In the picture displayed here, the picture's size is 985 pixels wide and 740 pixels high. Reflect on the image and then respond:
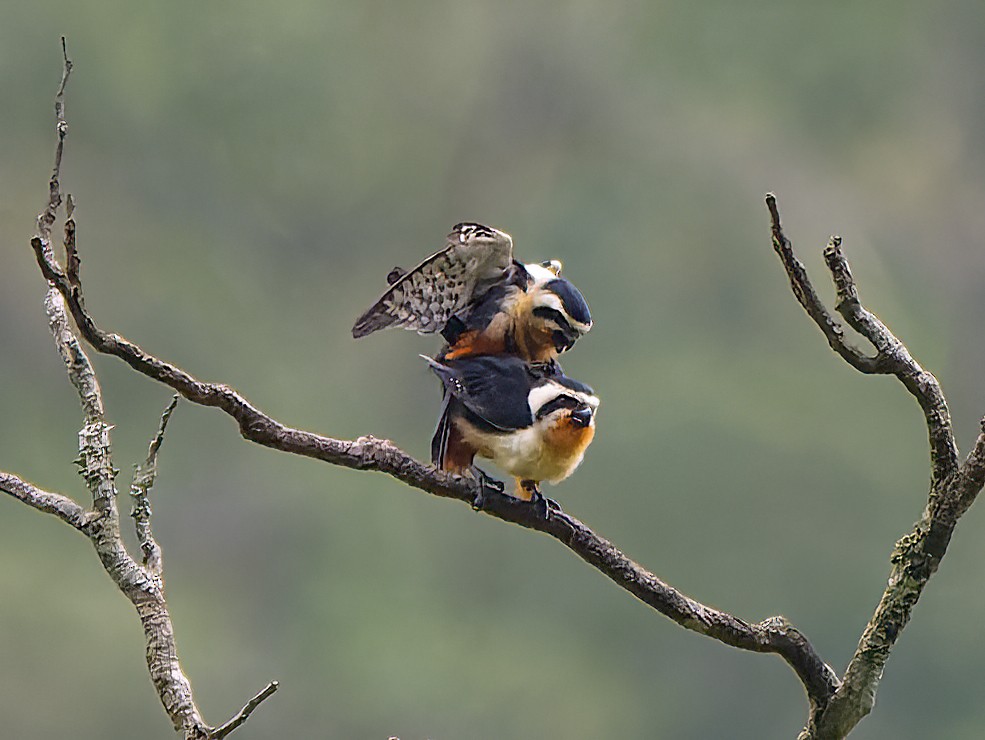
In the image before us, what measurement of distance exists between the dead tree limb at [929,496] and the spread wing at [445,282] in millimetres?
486

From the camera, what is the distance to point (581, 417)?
4.54ft

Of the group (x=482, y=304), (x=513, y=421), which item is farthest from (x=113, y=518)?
(x=482, y=304)

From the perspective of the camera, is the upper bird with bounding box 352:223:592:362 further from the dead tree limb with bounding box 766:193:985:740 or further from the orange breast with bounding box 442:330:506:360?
the dead tree limb with bounding box 766:193:985:740

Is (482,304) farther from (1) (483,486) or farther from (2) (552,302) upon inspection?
(1) (483,486)

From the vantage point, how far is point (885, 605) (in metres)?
1.15

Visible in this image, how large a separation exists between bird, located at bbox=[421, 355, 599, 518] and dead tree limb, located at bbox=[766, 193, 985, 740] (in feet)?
1.25

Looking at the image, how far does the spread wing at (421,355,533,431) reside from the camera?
1.40 metres

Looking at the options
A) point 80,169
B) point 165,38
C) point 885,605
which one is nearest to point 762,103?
point 165,38

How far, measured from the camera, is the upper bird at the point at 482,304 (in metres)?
1.43

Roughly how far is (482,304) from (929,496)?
0.61 metres

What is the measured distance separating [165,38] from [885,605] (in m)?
5.49

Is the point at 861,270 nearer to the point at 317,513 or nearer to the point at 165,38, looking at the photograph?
the point at 317,513

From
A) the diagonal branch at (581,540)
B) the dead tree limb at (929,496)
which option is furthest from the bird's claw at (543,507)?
the dead tree limb at (929,496)

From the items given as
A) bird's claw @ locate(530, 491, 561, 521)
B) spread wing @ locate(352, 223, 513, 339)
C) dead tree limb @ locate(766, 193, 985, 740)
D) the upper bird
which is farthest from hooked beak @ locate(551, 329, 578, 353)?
A: dead tree limb @ locate(766, 193, 985, 740)
